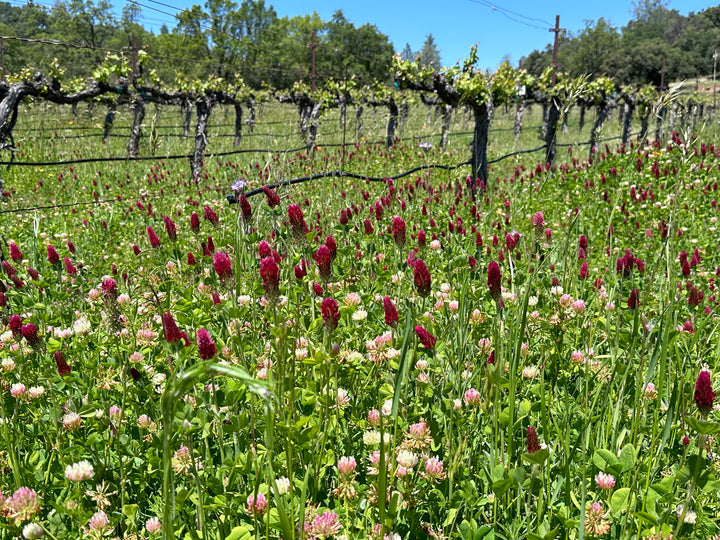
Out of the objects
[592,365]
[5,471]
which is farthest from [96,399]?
[592,365]

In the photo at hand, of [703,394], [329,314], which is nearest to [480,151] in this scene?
[329,314]

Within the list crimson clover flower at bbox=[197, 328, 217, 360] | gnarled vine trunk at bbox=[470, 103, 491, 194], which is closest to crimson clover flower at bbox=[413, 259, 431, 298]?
crimson clover flower at bbox=[197, 328, 217, 360]

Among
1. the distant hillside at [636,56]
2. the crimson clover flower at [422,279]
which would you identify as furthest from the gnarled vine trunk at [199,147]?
the distant hillside at [636,56]

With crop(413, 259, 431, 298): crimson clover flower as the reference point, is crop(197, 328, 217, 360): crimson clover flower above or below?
below

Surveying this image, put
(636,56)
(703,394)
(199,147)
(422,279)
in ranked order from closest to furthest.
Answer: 1. (703,394)
2. (422,279)
3. (199,147)
4. (636,56)

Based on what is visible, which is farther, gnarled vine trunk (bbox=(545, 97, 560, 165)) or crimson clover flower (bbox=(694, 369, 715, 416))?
gnarled vine trunk (bbox=(545, 97, 560, 165))

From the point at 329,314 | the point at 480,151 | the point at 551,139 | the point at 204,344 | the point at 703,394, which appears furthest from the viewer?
the point at 480,151

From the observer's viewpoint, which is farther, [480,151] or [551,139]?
[480,151]

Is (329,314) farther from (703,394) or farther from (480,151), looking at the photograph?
(480,151)

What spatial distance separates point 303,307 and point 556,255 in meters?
2.47

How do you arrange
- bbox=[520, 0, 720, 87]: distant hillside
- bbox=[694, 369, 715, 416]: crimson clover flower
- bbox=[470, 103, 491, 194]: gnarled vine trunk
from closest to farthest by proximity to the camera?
bbox=[694, 369, 715, 416]: crimson clover flower → bbox=[470, 103, 491, 194]: gnarled vine trunk → bbox=[520, 0, 720, 87]: distant hillside

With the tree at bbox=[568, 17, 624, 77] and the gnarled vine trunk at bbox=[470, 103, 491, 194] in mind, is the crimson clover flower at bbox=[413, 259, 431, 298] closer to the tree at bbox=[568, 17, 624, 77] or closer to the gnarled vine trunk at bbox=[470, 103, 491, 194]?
the gnarled vine trunk at bbox=[470, 103, 491, 194]

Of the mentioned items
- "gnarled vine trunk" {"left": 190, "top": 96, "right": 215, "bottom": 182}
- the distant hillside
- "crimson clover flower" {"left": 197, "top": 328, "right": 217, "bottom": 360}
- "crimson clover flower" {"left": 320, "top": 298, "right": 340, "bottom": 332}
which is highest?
the distant hillside

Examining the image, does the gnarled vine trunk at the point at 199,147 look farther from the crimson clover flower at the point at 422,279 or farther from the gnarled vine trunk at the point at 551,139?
the crimson clover flower at the point at 422,279
